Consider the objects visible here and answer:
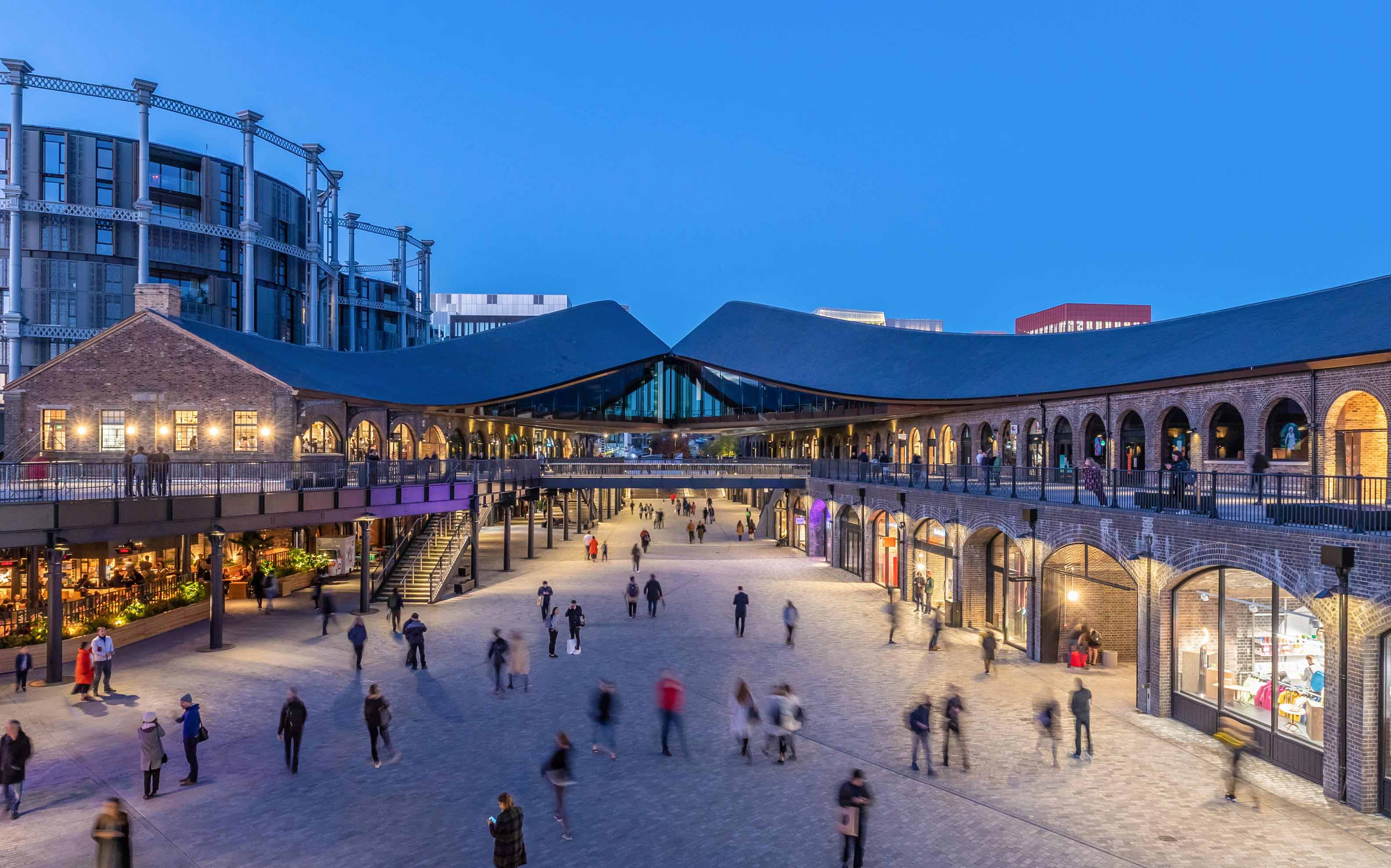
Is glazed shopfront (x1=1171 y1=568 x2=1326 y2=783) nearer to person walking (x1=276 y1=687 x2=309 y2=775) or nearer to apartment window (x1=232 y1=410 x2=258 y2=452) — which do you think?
person walking (x1=276 y1=687 x2=309 y2=775)

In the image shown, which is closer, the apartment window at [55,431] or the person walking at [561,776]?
the person walking at [561,776]

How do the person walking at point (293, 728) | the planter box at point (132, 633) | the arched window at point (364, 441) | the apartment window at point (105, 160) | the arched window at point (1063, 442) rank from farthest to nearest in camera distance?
the apartment window at point (105, 160), the arched window at point (364, 441), the arched window at point (1063, 442), the planter box at point (132, 633), the person walking at point (293, 728)

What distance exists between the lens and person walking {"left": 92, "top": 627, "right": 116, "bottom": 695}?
14.8m

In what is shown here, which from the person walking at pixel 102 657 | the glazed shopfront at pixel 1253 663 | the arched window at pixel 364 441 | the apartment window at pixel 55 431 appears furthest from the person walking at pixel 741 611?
the apartment window at pixel 55 431

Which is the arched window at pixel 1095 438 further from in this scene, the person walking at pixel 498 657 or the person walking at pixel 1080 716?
the person walking at pixel 498 657

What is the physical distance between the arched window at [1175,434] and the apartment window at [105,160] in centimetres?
5526

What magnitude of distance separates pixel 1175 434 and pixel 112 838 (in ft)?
80.9

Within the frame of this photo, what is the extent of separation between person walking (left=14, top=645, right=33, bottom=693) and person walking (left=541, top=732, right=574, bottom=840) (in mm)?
12179

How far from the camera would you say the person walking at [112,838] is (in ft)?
25.3

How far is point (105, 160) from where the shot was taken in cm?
4616

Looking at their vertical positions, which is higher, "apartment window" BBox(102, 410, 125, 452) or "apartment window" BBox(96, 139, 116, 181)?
"apartment window" BBox(96, 139, 116, 181)

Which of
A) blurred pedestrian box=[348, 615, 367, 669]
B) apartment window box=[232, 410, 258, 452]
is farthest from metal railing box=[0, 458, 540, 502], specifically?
blurred pedestrian box=[348, 615, 367, 669]

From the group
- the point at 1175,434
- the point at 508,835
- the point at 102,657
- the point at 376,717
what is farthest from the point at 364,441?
the point at 1175,434

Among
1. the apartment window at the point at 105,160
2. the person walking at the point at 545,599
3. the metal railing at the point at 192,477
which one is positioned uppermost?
the apartment window at the point at 105,160
